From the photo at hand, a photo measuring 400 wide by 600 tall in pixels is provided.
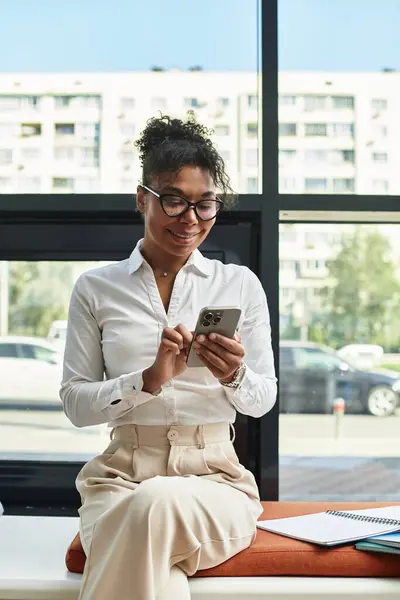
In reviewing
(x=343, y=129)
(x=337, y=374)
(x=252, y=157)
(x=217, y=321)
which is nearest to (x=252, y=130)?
(x=252, y=157)

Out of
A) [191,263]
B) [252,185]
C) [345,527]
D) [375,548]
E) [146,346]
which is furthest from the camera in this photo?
[252,185]

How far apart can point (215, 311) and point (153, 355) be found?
0.37 meters

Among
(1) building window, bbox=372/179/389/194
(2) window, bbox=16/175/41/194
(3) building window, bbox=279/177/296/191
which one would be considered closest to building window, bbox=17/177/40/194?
(2) window, bbox=16/175/41/194

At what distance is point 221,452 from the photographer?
2.03m

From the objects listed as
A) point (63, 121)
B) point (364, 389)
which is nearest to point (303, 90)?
point (63, 121)

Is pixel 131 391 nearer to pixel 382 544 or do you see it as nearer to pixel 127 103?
pixel 382 544

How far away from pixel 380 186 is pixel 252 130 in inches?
19.2

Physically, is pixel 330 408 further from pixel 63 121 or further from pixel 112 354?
pixel 63 121

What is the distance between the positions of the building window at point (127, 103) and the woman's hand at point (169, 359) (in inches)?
46.0

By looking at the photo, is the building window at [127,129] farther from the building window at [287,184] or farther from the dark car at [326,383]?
the dark car at [326,383]

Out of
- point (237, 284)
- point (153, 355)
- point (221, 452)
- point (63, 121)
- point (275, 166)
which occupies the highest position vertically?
point (63, 121)

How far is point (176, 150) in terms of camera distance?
208cm

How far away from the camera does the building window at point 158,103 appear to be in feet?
8.95

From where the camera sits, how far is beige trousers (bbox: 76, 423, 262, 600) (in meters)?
1.66
